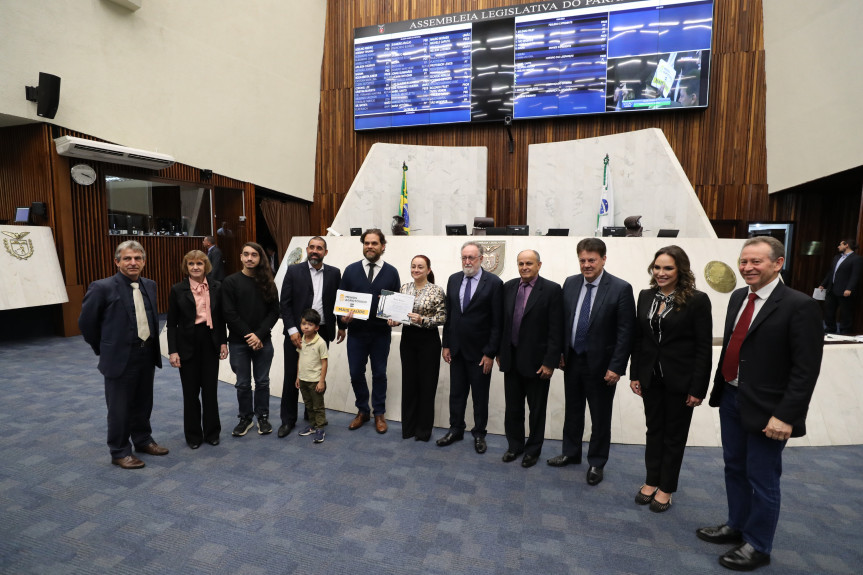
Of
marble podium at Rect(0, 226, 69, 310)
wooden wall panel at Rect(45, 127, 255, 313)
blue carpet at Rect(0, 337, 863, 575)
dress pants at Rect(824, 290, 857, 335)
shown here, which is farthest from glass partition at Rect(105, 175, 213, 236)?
dress pants at Rect(824, 290, 857, 335)

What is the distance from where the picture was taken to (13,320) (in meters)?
6.26

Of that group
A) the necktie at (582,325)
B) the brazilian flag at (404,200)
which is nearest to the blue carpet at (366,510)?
the necktie at (582,325)

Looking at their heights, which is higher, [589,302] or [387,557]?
[589,302]

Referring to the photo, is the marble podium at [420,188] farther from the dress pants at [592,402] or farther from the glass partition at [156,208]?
the dress pants at [592,402]

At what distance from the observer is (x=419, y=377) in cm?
345

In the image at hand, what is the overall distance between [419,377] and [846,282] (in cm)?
686

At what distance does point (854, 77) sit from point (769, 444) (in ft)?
25.3

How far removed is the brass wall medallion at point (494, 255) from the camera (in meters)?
5.35

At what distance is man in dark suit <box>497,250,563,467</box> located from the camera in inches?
113

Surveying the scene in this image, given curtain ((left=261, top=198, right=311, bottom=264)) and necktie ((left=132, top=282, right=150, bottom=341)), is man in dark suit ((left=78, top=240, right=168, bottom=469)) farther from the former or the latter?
curtain ((left=261, top=198, right=311, bottom=264))

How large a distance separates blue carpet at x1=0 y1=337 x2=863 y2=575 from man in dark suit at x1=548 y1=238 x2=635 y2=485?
24 cm

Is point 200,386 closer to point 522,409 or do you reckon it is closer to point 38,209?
point 522,409

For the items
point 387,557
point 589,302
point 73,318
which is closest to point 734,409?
point 589,302

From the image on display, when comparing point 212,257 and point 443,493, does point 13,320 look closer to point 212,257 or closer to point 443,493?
point 212,257
